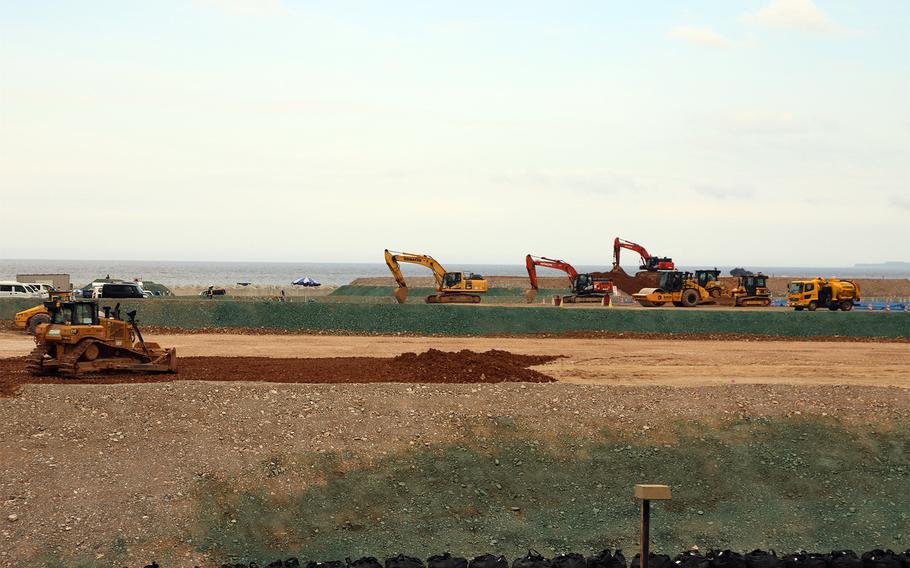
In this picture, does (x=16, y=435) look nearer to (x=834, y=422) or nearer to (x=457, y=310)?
(x=834, y=422)

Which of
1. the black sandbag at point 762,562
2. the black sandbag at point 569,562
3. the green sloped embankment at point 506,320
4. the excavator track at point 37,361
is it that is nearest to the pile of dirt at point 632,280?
the green sloped embankment at point 506,320

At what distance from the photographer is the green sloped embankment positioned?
4500cm

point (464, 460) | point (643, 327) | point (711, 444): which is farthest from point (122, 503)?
point (643, 327)

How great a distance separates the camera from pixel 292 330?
150 feet

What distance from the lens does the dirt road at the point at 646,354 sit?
31547mm

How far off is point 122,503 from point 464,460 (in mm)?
8043

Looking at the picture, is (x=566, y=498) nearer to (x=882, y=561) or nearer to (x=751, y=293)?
(x=882, y=561)

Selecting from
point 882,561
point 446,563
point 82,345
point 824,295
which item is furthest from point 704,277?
point 446,563

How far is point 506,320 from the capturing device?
4544cm

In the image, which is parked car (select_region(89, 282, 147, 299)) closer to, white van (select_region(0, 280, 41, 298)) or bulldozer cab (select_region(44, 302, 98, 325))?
white van (select_region(0, 280, 41, 298))

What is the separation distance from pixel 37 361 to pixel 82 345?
1425 millimetres

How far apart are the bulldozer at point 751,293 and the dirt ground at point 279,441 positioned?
88.9 ft

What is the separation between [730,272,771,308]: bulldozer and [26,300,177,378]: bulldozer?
40021mm

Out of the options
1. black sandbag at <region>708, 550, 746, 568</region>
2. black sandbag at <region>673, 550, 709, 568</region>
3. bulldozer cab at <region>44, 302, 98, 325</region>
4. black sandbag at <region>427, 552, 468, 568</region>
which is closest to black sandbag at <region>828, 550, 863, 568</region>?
black sandbag at <region>708, 550, 746, 568</region>
